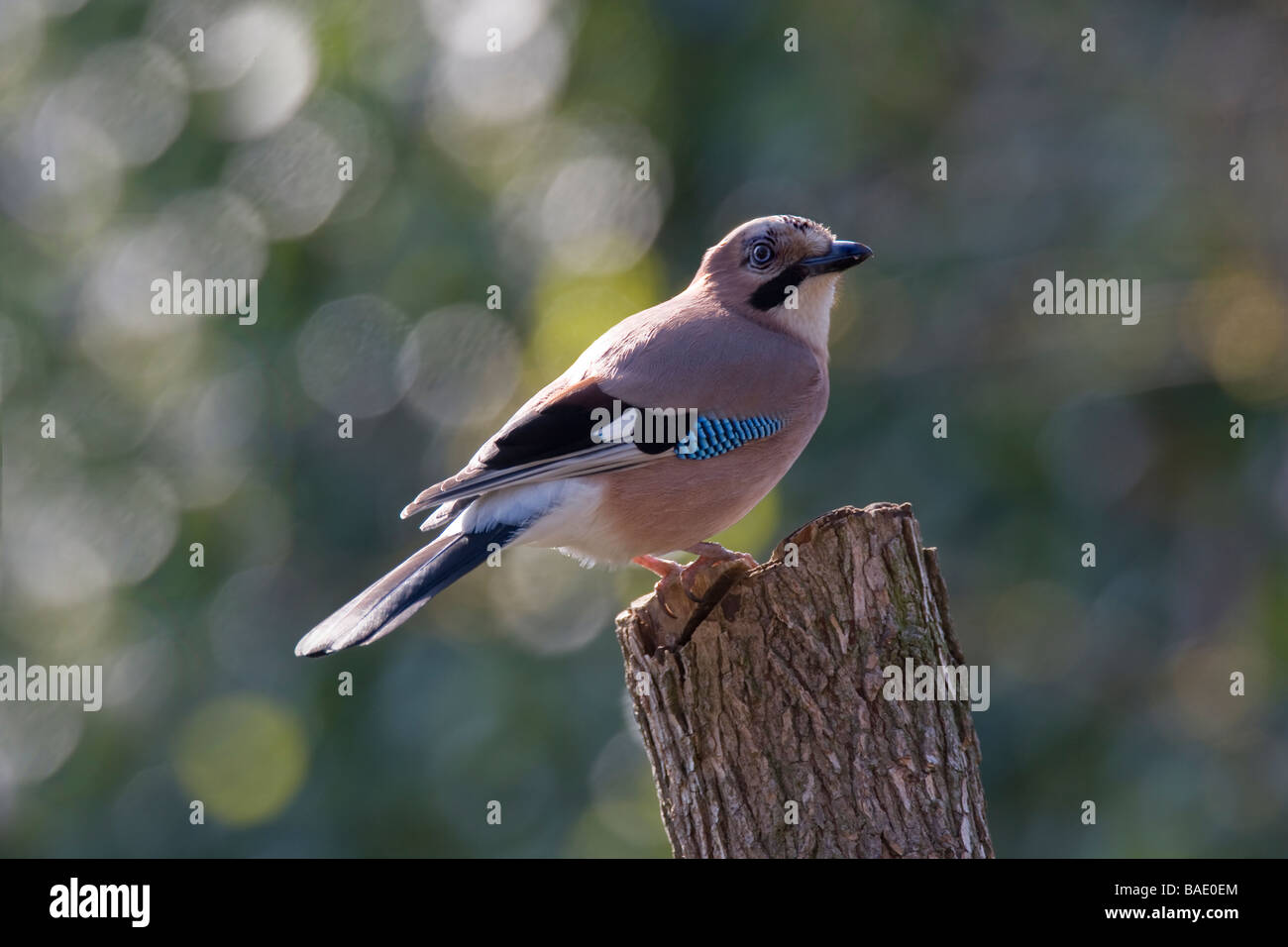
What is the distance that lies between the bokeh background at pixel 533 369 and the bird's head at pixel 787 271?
106 inches

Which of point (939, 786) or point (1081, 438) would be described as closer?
point (939, 786)

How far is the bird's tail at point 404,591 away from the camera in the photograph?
16.3 feet

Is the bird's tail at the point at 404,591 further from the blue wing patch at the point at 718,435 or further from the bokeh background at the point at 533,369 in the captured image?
the bokeh background at the point at 533,369

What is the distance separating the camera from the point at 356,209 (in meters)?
10.9

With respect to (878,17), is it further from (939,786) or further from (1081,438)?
(939,786)

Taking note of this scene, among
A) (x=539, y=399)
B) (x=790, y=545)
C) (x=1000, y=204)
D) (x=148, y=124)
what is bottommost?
(x=790, y=545)

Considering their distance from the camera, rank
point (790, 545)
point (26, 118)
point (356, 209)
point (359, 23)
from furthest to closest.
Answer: point (26, 118), point (356, 209), point (359, 23), point (790, 545)

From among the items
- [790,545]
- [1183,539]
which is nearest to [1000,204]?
[1183,539]

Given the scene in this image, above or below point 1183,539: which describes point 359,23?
above

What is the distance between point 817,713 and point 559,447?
5.25ft

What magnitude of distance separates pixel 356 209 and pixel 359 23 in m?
1.36

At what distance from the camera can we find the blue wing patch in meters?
5.71

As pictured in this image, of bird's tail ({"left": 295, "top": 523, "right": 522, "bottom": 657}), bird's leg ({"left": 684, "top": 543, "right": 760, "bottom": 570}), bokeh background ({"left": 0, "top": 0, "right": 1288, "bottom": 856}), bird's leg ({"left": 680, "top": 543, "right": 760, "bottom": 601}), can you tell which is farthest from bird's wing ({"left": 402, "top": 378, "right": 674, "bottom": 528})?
bokeh background ({"left": 0, "top": 0, "right": 1288, "bottom": 856})
